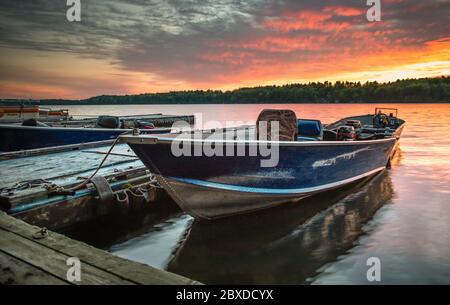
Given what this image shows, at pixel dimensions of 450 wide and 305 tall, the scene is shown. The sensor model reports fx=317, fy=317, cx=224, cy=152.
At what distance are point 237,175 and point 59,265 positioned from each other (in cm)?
434

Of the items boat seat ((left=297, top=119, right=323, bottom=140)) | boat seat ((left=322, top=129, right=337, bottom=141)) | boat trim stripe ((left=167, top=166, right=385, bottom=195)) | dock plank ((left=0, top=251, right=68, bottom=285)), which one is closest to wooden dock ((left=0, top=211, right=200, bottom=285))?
dock plank ((left=0, top=251, right=68, bottom=285))

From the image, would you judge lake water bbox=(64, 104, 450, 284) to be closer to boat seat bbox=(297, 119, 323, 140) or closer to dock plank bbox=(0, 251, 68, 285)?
boat seat bbox=(297, 119, 323, 140)

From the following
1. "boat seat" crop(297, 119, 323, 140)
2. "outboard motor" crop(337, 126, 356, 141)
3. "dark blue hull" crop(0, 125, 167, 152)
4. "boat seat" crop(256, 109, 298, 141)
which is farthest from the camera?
"dark blue hull" crop(0, 125, 167, 152)

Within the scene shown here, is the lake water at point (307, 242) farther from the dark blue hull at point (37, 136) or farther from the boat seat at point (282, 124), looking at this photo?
the dark blue hull at point (37, 136)

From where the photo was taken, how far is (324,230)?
784 centimetres

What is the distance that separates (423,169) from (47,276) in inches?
673

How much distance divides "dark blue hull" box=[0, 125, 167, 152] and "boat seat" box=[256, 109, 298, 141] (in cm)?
946

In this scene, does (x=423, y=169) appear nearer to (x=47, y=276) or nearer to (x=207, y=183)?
(x=207, y=183)

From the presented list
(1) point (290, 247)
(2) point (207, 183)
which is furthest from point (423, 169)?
(2) point (207, 183)

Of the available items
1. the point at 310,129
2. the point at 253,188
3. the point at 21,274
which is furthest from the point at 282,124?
the point at 21,274

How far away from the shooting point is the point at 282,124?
918 cm

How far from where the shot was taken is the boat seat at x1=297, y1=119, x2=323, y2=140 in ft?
35.9

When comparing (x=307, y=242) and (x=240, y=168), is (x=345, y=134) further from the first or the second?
(x=240, y=168)

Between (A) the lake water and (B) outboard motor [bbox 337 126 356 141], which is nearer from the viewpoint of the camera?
(A) the lake water
